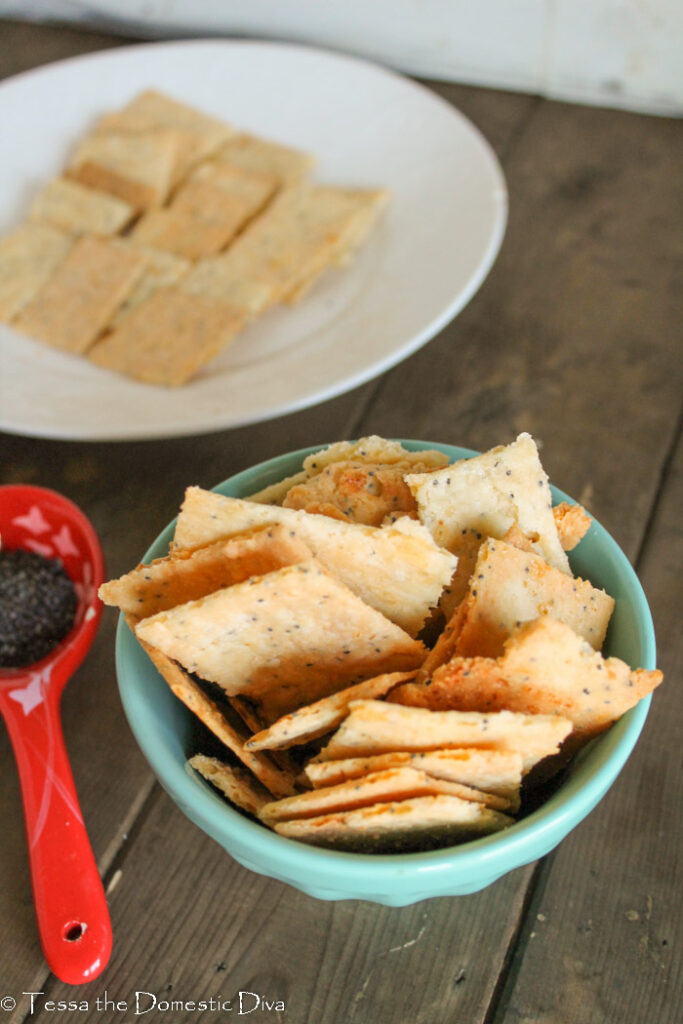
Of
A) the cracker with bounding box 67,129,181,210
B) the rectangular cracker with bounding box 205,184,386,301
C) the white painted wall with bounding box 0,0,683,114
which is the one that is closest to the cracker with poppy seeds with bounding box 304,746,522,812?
the rectangular cracker with bounding box 205,184,386,301

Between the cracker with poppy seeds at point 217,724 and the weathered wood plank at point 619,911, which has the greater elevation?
the cracker with poppy seeds at point 217,724

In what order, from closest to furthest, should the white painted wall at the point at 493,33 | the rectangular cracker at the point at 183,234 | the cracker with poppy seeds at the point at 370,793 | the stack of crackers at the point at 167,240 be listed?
the cracker with poppy seeds at the point at 370,793
the stack of crackers at the point at 167,240
the rectangular cracker at the point at 183,234
the white painted wall at the point at 493,33

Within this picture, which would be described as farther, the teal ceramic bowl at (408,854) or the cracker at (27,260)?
the cracker at (27,260)

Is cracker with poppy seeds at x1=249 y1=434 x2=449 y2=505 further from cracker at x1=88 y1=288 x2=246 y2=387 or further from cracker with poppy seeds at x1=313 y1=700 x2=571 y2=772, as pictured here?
cracker at x1=88 y1=288 x2=246 y2=387

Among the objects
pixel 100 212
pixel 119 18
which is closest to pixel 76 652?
pixel 100 212

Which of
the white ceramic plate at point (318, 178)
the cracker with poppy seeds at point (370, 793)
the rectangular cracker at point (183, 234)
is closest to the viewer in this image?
the cracker with poppy seeds at point (370, 793)

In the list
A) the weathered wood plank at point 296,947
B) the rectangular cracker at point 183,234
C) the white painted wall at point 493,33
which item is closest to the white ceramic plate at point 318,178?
the rectangular cracker at point 183,234

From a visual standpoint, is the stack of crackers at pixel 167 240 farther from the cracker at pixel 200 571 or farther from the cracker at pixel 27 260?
the cracker at pixel 200 571

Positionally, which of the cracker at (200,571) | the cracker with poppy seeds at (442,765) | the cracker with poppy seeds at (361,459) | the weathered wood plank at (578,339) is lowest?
the weathered wood plank at (578,339)
